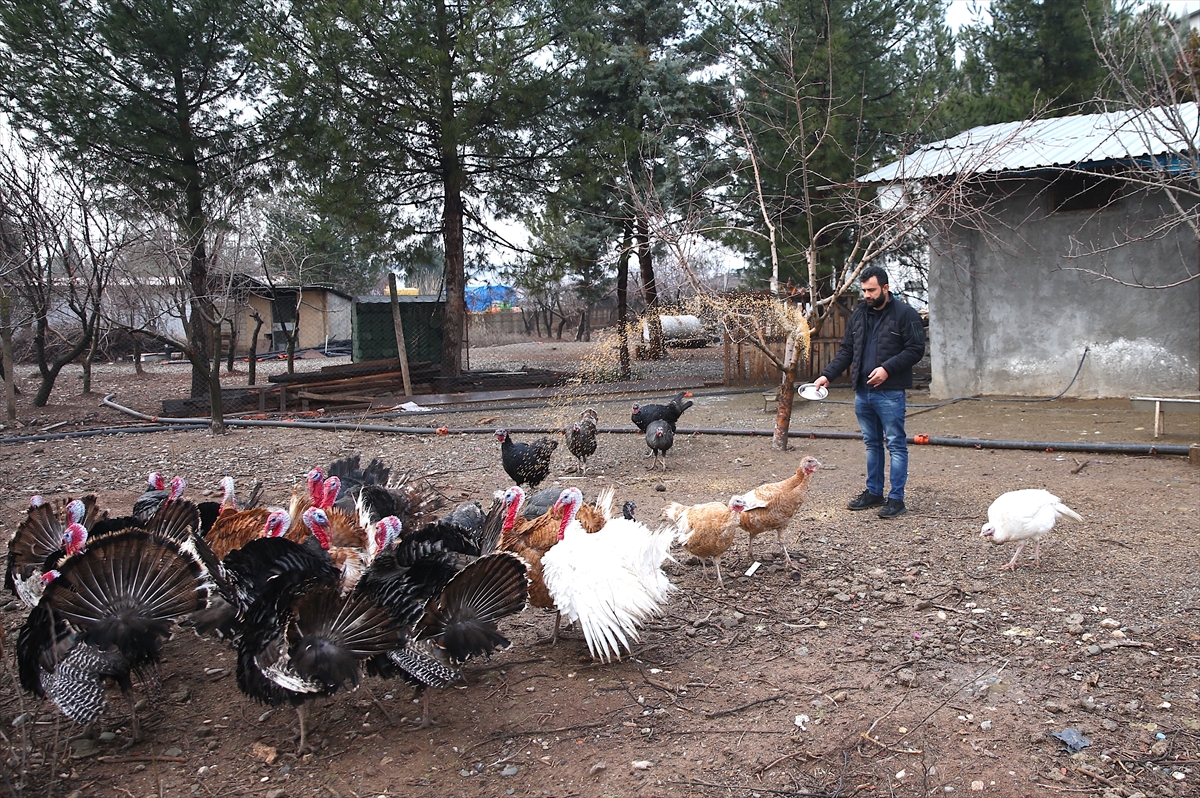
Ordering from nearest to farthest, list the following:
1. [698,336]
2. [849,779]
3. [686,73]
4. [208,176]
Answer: [849,779]
[208,176]
[686,73]
[698,336]

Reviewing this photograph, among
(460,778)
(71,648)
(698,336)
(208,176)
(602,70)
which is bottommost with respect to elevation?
(460,778)

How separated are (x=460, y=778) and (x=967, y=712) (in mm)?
2272

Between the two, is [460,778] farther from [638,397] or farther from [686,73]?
[686,73]

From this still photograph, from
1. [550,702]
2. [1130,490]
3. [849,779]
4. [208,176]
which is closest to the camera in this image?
[849,779]

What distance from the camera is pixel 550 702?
155 inches

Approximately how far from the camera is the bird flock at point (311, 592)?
3.55m

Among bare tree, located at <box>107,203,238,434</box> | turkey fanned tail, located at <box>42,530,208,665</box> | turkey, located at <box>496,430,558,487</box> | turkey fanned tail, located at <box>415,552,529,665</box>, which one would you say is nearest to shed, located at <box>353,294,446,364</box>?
bare tree, located at <box>107,203,238,434</box>

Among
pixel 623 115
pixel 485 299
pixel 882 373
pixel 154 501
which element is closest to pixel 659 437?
pixel 882 373

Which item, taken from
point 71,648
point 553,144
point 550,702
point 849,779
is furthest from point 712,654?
point 553,144

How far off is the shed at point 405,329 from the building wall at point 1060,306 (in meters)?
12.5

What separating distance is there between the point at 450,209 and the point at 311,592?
1365cm

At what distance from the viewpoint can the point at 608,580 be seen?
4.20m

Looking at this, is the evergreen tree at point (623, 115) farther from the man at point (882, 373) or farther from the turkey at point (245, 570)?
the turkey at point (245, 570)

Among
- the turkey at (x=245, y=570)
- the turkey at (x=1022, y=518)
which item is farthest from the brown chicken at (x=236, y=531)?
the turkey at (x=1022, y=518)
